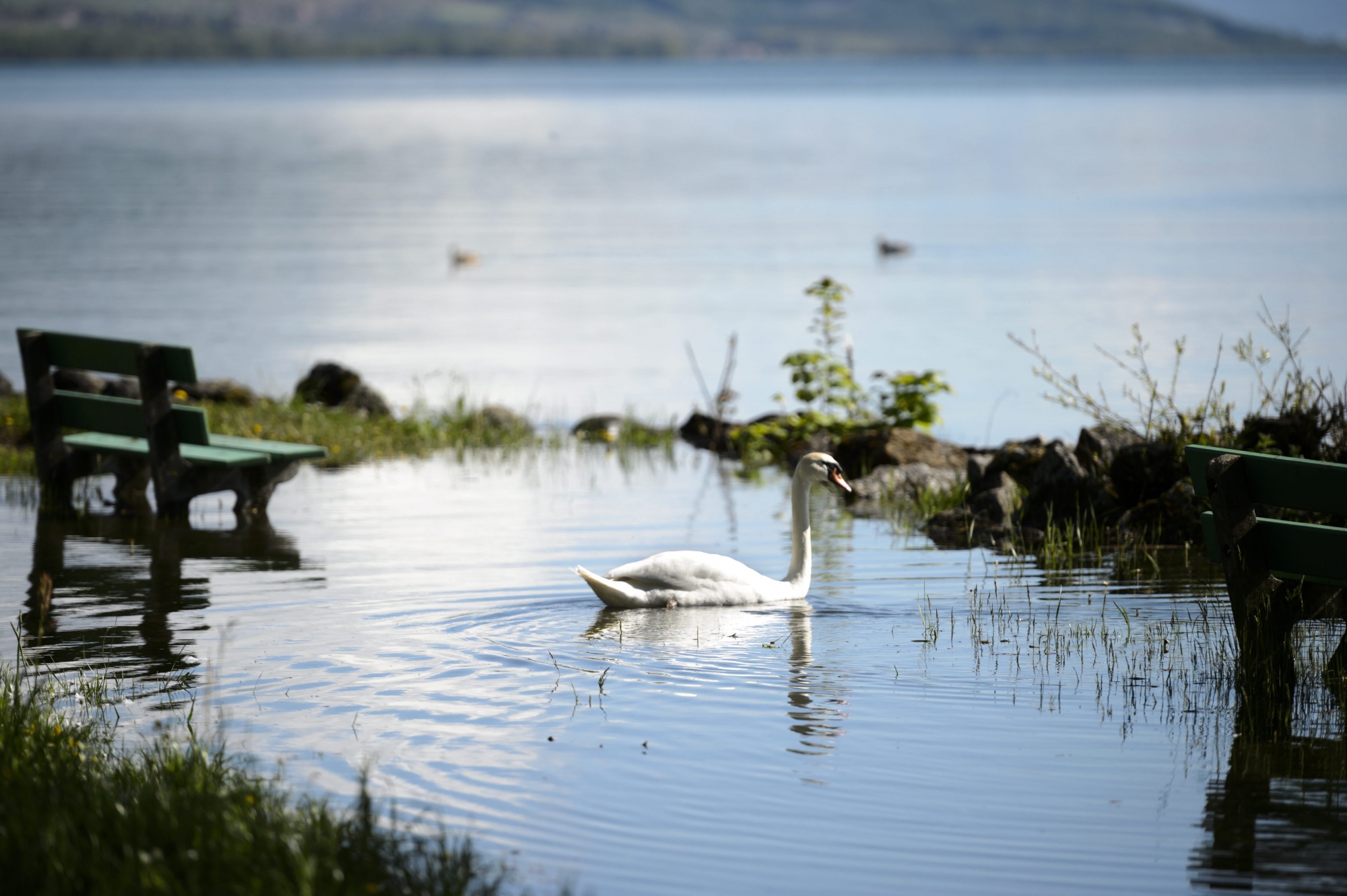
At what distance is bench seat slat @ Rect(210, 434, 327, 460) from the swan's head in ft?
15.2

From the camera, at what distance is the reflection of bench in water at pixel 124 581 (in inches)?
349

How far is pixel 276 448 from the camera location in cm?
1325

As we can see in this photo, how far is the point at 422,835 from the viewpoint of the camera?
19.4 feet

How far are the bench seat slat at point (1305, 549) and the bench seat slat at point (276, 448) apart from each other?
7947mm

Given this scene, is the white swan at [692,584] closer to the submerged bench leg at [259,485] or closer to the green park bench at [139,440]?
the green park bench at [139,440]

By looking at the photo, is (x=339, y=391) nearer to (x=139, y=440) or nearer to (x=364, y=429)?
(x=364, y=429)

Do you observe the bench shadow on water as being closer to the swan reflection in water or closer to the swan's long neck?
the swan reflection in water

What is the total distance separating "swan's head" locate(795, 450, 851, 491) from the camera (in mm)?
10633

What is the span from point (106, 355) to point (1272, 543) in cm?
946

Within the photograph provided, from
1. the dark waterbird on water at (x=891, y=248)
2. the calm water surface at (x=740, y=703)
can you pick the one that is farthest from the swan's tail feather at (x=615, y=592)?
the dark waterbird on water at (x=891, y=248)

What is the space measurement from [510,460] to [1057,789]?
10575 millimetres

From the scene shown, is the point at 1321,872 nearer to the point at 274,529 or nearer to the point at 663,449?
the point at 274,529

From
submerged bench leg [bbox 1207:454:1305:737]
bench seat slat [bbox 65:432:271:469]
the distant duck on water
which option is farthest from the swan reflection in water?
the distant duck on water

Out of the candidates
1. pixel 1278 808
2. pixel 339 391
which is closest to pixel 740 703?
pixel 1278 808
